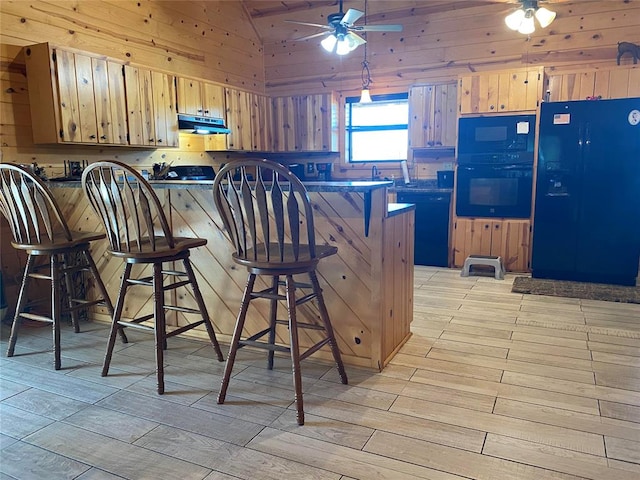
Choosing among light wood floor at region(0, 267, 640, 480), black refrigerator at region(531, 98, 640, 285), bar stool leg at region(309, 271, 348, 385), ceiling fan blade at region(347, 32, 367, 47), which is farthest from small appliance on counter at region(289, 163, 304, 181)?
bar stool leg at region(309, 271, 348, 385)

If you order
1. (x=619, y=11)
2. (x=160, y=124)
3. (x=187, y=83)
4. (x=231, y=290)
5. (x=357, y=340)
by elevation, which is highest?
(x=619, y=11)

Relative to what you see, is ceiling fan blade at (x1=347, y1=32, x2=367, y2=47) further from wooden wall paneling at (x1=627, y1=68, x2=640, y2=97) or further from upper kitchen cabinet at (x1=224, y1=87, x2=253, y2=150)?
wooden wall paneling at (x1=627, y1=68, x2=640, y2=97)

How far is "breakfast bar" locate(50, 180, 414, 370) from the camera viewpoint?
7.76 ft

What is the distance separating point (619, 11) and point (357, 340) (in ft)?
14.3

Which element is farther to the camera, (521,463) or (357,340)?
(357,340)

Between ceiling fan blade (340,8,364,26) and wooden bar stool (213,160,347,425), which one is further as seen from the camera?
ceiling fan blade (340,8,364,26)

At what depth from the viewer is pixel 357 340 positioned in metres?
2.47

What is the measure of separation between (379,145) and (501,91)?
66.1 inches

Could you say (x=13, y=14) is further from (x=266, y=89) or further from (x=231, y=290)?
(x=266, y=89)

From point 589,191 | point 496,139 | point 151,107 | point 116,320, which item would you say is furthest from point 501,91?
point 116,320

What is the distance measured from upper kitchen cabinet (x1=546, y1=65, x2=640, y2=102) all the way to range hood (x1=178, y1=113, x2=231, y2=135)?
3292 millimetres

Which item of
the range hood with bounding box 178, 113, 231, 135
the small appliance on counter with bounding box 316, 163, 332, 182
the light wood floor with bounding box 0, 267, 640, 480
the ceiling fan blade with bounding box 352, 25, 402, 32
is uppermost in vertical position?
the ceiling fan blade with bounding box 352, 25, 402, 32

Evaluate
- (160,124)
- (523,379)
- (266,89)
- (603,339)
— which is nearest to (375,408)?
(523,379)

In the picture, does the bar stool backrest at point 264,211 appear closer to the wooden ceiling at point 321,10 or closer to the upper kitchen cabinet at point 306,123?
the upper kitchen cabinet at point 306,123
